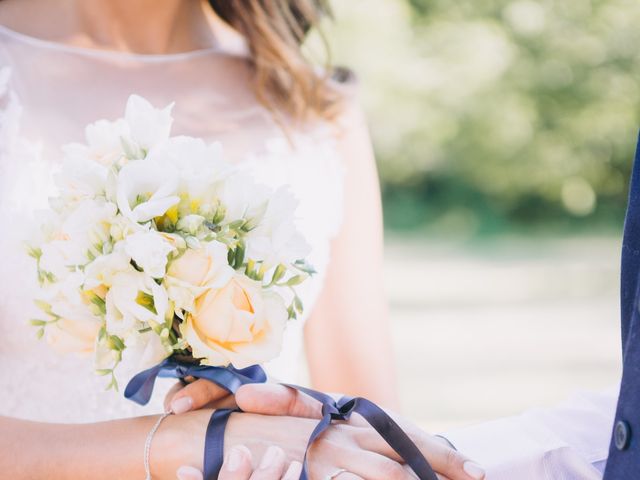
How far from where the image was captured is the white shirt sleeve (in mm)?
1896

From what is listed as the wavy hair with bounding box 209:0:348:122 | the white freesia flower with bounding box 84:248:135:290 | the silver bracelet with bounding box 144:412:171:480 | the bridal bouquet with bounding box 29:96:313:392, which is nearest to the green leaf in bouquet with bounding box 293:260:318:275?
the bridal bouquet with bounding box 29:96:313:392

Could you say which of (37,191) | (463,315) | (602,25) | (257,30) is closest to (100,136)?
(37,191)

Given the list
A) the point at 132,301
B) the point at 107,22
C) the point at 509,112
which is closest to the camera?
the point at 132,301

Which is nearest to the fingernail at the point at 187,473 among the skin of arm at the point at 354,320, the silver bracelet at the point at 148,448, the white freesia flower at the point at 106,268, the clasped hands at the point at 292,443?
the clasped hands at the point at 292,443

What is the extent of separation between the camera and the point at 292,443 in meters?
1.83

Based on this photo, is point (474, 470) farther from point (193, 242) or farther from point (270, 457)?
point (193, 242)

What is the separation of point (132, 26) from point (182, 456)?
1615 mm

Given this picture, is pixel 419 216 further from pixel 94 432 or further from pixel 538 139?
pixel 94 432

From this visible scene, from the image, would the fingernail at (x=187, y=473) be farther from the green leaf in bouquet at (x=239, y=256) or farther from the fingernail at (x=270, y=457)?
the green leaf in bouquet at (x=239, y=256)

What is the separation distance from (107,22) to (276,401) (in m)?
1.53

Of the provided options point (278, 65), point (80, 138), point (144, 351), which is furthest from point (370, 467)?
point (278, 65)

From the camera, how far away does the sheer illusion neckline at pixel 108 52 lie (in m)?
2.77

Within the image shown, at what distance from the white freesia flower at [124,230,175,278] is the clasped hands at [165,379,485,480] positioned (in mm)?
346

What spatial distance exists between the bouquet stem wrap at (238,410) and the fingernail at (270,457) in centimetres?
6
